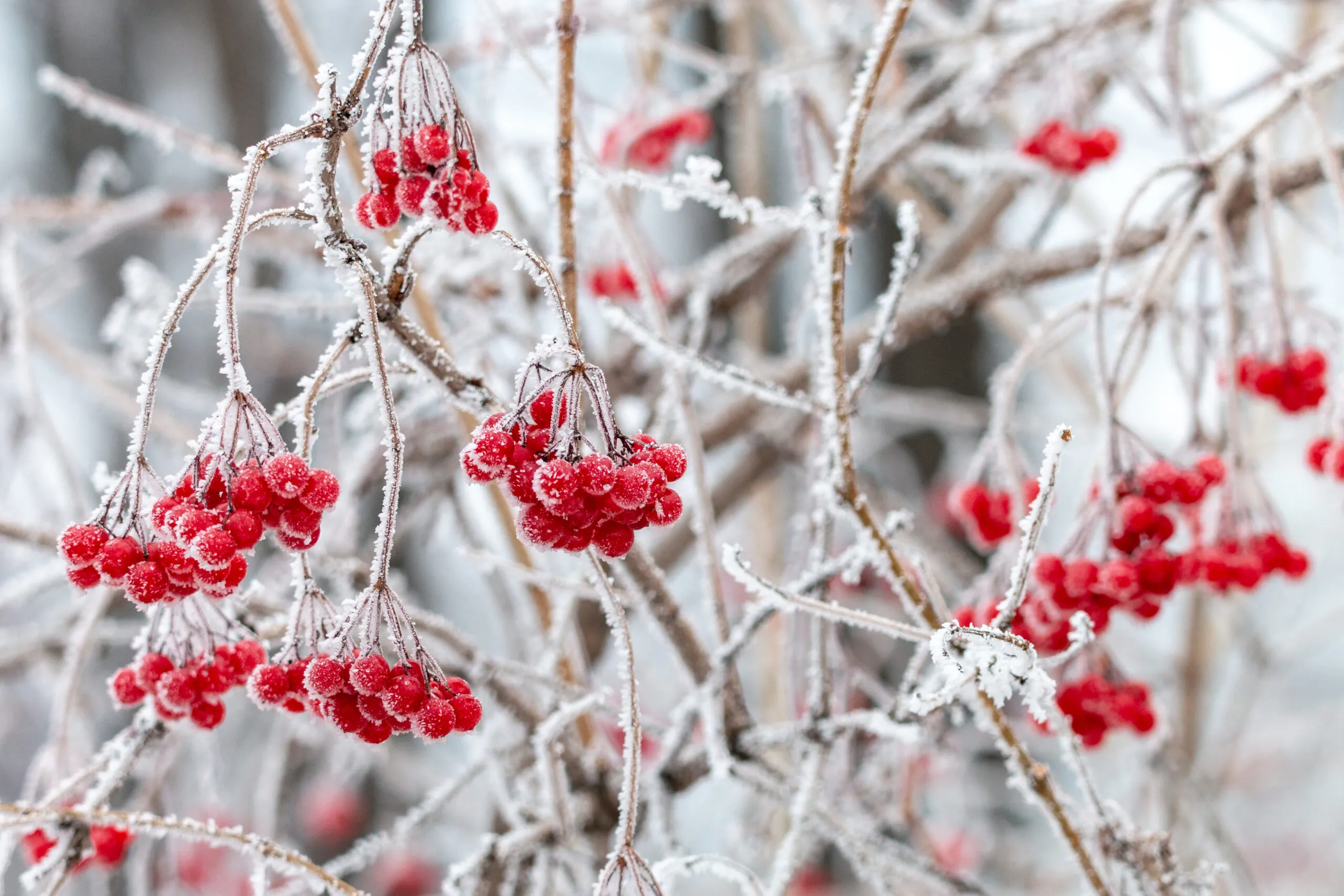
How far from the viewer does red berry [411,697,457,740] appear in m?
0.72

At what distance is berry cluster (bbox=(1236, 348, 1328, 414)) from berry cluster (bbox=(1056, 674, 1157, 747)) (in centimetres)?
40

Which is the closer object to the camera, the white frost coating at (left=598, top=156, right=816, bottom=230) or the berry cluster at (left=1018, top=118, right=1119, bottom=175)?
the white frost coating at (left=598, top=156, right=816, bottom=230)

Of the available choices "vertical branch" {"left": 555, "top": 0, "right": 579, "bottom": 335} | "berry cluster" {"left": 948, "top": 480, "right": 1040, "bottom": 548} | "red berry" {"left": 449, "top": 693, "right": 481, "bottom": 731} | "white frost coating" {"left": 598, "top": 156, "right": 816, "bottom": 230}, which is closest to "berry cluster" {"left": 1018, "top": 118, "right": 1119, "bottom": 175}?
"berry cluster" {"left": 948, "top": 480, "right": 1040, "bottom": 548}

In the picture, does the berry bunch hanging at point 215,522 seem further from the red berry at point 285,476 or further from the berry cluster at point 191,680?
the berry cluster at point 191,680

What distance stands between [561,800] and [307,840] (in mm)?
3623

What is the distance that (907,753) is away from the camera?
1.43 meters

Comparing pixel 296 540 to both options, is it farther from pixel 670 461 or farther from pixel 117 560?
pixel 670 461

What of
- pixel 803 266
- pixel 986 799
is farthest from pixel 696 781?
pixel 803 266

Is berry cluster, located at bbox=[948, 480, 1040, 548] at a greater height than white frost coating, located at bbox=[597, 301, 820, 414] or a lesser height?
greater

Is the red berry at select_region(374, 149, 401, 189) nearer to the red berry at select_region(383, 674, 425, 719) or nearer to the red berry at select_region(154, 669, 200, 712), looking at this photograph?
the red berry at select_region(383, 674, 425, 719)

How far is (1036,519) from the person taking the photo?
0.76 metres

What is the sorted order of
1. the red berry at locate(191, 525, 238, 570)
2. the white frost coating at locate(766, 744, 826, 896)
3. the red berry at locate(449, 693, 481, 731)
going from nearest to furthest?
the red berry at locate(191, 525, 238, 570) < the red berry at locate(449, 693, 481, 731) < the white frost coating at locate(766, 744, 826, 896)

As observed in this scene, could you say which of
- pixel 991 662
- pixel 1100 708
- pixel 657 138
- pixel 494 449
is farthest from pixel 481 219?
pixel 657 138

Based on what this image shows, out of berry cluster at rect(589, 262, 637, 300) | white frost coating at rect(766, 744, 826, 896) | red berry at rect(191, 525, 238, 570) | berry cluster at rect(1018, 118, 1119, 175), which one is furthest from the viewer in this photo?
berry cluster at rect(589, 262, 637, 300)
